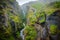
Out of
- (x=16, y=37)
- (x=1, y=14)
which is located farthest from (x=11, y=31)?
(x=1, y=14)

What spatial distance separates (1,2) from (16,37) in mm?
9255

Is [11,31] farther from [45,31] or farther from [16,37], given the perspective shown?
[45,31]

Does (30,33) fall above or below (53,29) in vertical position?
below

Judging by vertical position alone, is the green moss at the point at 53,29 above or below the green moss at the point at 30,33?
above

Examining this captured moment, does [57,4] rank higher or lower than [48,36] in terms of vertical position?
higher

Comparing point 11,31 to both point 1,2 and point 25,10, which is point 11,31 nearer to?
point 1,2

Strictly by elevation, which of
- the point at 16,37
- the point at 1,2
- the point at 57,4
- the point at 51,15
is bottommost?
the point at 16,37

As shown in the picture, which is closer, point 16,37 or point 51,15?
point 51,15

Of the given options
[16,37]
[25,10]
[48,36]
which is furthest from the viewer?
[25,10]

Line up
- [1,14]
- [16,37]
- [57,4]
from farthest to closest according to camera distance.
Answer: [16,37] < [1,14] < [57,4]

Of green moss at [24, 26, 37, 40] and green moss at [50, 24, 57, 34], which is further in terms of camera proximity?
green moss at [24, 26, 37, 40]

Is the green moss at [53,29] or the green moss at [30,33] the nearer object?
the green moss at [53,29]

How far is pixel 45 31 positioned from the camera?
25.4 meters

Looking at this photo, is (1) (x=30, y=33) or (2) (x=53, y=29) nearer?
(2) (x=53, y=29)
